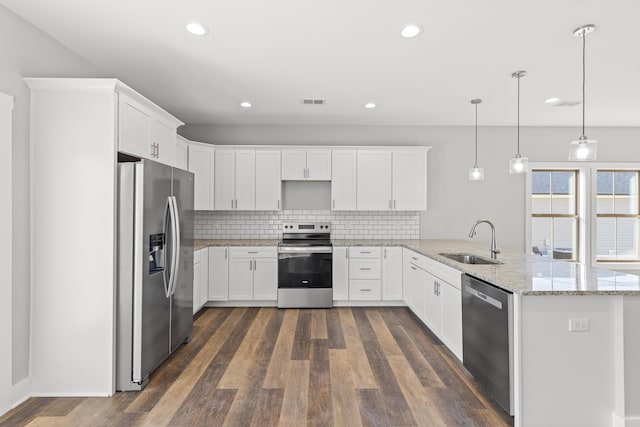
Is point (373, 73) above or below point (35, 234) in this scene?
above

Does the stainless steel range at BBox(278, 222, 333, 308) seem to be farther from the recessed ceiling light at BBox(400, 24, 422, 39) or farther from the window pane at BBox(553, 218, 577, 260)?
the window pane at BBox(553, 218, 577, 260)

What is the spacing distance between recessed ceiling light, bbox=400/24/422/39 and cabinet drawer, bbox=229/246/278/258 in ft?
10.4

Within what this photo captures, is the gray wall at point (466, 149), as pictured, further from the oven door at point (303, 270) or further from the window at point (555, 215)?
the oven door at point (303, 270)

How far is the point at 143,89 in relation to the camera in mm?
3875

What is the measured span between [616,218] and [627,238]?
0.36 metres

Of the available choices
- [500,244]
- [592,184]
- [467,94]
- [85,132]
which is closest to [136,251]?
[85,132]

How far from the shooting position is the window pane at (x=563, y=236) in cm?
543

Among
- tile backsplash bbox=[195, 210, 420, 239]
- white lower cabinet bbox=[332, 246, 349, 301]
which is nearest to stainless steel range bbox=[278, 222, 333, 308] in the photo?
white lower cabinet bbox=[332, 246, 349, 301]

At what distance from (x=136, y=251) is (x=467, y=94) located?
3.76 m

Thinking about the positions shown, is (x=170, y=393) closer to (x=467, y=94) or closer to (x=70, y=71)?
(x=70, y=71)

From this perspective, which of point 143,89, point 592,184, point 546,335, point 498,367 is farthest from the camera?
point 592,184

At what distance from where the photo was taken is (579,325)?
2.03 m

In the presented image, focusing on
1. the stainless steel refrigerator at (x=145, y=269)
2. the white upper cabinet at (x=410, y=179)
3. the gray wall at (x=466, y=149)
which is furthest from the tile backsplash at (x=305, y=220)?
the stainless steel refrigerator at (x=145, y=269)

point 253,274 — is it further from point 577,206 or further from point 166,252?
point 577,206
